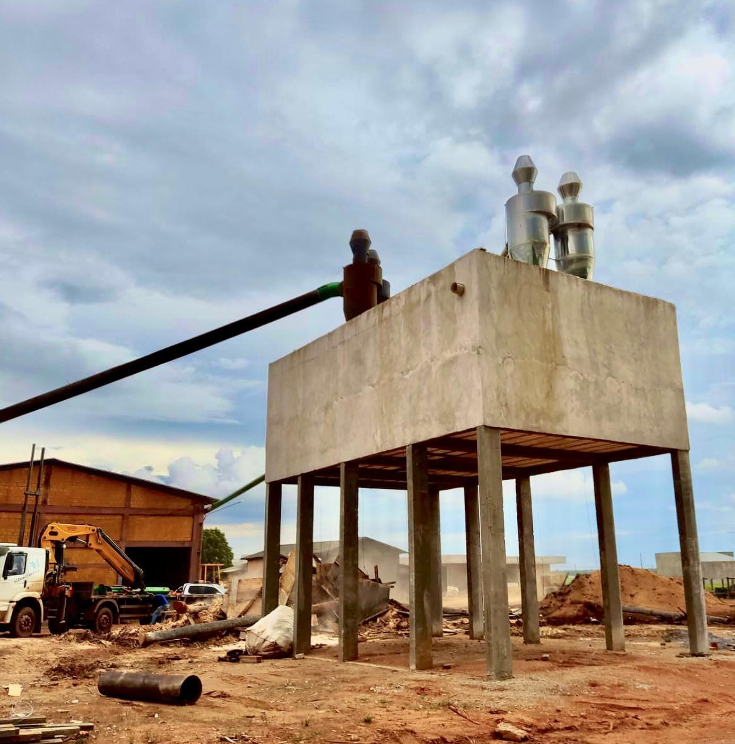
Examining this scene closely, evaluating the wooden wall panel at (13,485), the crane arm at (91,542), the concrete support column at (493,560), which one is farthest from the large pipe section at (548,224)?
the wooden wall panel at (13,485)

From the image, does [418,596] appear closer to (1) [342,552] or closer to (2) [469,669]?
(2) [469,669]

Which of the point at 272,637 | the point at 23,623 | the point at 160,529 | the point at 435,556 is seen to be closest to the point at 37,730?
the point at 272,637

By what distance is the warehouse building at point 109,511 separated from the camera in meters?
36.3

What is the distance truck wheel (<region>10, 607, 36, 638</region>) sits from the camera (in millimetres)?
22219

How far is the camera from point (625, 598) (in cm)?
2689

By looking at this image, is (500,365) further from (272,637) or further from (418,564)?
(272,637)

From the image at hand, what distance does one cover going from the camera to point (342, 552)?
611 inches

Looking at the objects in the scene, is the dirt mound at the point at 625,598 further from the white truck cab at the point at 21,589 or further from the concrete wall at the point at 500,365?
the white truck cab at the point at 21,589

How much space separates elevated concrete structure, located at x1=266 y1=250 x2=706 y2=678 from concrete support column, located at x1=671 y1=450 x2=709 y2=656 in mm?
31

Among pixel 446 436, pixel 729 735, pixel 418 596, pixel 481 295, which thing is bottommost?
pixel 729 735

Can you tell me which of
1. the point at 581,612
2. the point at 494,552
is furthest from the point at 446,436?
the point at 581,612

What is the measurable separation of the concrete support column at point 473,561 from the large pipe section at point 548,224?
290 inches

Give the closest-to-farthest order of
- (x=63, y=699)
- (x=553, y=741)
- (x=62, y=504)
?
(x=553, y=741) → (x=63, y=699) → (x=62, y=504)

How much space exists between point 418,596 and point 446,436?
2918 millimetres
